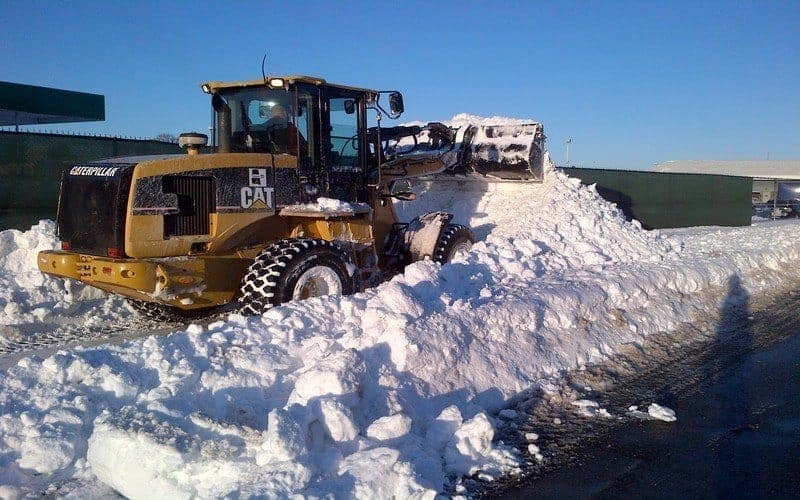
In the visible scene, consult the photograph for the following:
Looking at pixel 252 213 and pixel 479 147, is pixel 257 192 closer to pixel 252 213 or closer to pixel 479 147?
pixel 252 213

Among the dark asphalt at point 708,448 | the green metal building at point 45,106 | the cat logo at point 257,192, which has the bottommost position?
the dark asphalt at point 708,448

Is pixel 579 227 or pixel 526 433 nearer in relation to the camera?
pixel 526 433

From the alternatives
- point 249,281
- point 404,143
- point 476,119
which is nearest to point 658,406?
point 249,281

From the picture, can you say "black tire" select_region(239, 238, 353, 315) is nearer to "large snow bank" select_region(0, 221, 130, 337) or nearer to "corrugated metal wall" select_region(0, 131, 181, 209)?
"large snow bank" select_region(0, 221, 130, 337)

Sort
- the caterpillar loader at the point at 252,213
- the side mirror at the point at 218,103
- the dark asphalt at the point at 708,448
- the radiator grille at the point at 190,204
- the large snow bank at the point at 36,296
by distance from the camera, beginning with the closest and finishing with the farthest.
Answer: the dark asphalt at the point at 708,448, the caterpillar loader at the point at 252,213, the radiator grille at the point at 190,204, the large snow bank at the point at 36,296, the side mirror at the point at 218,103

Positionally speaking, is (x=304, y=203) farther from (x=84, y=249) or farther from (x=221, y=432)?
(x=221, y=432)

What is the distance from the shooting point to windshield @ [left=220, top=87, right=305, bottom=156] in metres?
8.16

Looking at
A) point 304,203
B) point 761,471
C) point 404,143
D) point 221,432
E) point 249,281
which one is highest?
point 404,143

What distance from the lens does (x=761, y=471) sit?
15.0 feet

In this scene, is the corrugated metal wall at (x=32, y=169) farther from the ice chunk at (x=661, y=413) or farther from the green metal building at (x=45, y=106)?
the ice chunk at (x=661, y=413)

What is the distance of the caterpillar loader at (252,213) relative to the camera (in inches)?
273

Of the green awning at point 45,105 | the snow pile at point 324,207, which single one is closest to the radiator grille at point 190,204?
the snow pile at point 324,207

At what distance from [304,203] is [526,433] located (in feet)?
13.6

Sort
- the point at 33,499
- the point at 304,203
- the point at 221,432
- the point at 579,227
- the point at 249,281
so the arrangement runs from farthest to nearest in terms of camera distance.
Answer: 1. the point at 579,227
2. the point at 304,203
3. the point at 249,281
4. the point at 221,432
5. the point at 33,499
